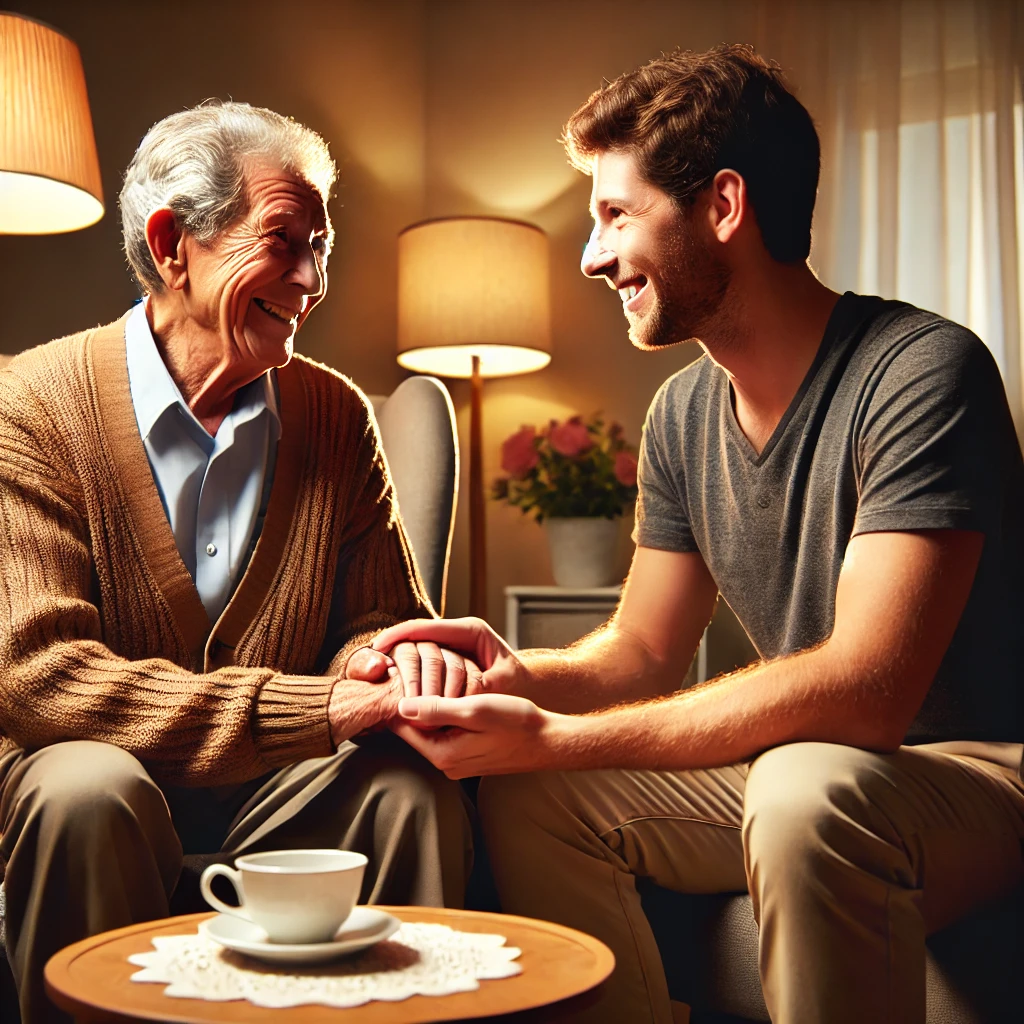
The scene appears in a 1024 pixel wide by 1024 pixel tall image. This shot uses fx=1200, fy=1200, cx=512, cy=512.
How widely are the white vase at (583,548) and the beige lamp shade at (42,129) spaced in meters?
1.49

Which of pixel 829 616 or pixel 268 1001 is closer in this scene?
pixel 268 1001

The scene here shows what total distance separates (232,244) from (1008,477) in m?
0.93

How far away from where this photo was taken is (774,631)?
1.44 m

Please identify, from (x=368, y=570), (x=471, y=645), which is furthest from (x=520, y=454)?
(x=471, y=645)

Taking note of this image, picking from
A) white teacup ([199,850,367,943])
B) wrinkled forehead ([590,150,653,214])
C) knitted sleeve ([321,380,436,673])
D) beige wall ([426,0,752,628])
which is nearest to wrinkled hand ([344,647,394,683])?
knitted sleeve ([321,380,436,673])

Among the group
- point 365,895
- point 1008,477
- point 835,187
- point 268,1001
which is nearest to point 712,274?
point 1008,477

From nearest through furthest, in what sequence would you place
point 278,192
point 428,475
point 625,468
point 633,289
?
point 278,192
point 633,289
point 428,475
point 625,468

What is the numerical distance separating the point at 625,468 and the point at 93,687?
2137mm

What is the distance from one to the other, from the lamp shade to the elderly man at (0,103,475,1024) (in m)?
1.79

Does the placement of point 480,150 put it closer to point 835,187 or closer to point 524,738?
point 835,187

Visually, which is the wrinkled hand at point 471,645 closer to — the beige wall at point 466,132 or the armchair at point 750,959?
the armchair at point 750,959

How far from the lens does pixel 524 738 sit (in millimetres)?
1227

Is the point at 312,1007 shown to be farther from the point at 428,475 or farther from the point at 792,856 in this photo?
the point at 428,475

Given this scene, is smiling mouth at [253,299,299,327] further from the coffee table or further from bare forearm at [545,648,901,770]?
the coffee table
